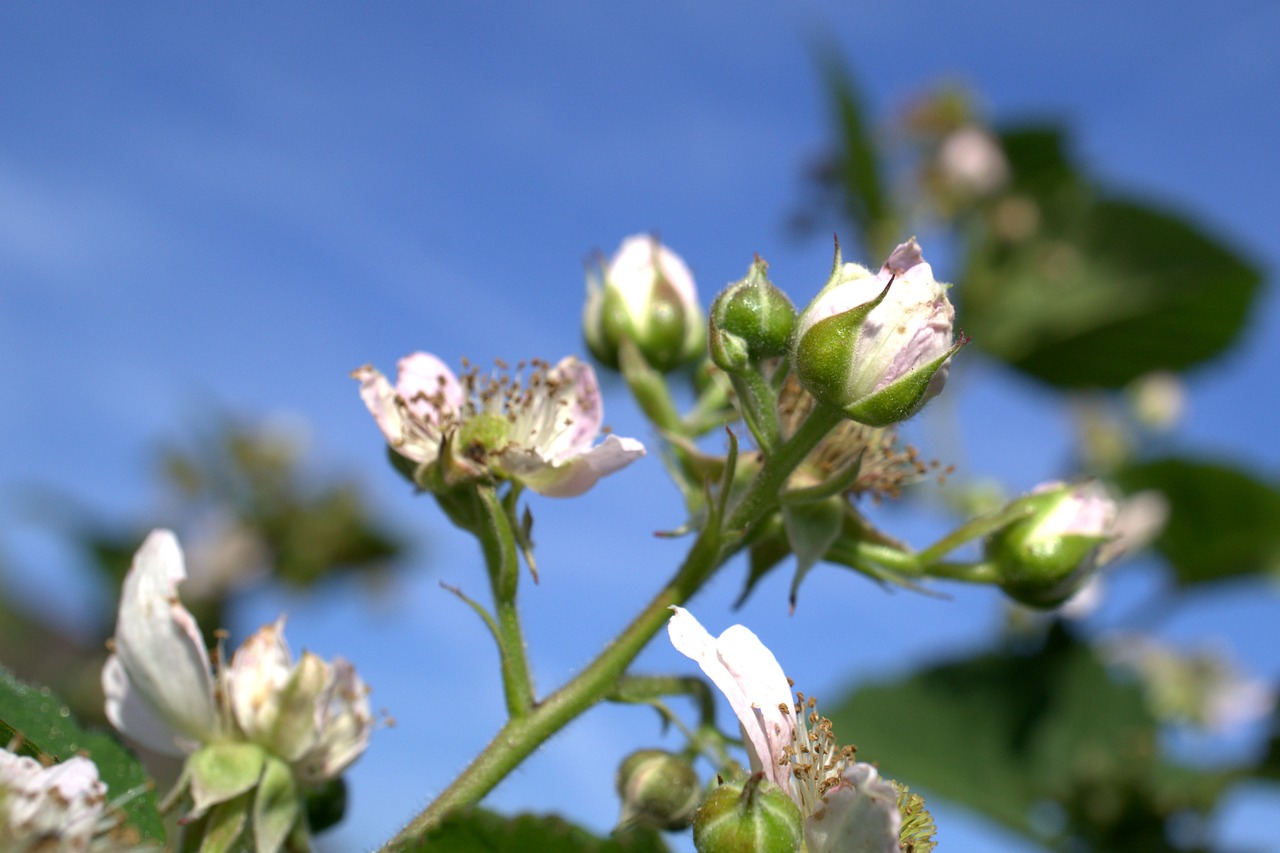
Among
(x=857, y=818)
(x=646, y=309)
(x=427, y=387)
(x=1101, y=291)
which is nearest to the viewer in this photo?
(x=857, y=818)

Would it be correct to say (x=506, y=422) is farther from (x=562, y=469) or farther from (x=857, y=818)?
(x=857, y=818)

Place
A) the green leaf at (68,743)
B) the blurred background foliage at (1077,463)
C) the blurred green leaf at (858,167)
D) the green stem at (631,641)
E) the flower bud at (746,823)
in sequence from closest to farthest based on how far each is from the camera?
the flower bud at (746,823) < the green leaf at (68,743) < the green stem at (631,641) < the blurred background foliage at (1077,463) < the blurred green leaf at (858,167)

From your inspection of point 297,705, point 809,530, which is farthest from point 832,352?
point 297,705

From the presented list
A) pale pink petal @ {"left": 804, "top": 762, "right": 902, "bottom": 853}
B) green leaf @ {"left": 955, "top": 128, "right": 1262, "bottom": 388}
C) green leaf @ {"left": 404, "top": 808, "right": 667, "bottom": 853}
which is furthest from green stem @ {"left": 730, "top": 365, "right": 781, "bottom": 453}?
green leaf @ {"left": 955, "top": 128, "right": 1262, "bottom": 388}

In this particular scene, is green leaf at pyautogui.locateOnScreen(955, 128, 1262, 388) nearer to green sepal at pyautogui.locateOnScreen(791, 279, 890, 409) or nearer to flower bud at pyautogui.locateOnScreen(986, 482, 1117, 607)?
flower bud at pyautogui.locateOnScreen(986, 482, 1117, 607)

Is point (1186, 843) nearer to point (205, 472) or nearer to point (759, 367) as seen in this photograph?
point (759, 367)

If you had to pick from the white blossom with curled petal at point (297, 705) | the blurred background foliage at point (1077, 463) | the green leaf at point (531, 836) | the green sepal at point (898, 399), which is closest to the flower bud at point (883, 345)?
the green sepal at point (898, 399)

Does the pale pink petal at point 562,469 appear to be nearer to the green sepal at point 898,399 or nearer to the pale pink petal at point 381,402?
the pale pink petal at point 381,402
